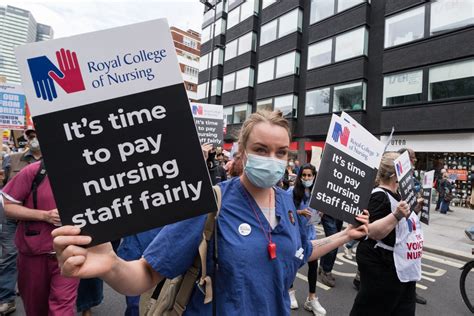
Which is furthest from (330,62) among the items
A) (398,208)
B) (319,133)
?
(398,208)

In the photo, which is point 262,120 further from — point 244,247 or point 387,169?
point 387,169

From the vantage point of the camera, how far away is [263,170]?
5.12 feet

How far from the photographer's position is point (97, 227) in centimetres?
107

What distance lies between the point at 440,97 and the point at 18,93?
601 inches

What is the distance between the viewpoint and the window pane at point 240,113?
25130 millimetres

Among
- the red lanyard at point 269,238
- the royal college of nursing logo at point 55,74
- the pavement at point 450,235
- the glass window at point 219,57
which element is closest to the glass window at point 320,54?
the pavement at point 450,235

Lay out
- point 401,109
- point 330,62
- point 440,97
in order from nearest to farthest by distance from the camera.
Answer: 1. point 440,97
2. point 401,109
3. point 330,62

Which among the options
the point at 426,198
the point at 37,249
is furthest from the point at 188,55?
the point at 37,249

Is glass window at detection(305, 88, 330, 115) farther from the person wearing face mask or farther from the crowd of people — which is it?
the person wearing face mask

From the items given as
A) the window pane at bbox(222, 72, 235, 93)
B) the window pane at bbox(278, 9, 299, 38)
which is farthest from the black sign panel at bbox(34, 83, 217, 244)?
the window pane at bbox(222, 72, 235, 93)

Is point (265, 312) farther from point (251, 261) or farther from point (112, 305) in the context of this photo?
point (112, 305)

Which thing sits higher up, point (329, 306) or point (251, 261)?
point (251, 261)

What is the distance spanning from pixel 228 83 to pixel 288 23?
24.6 ft

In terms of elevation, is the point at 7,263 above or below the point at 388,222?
below
